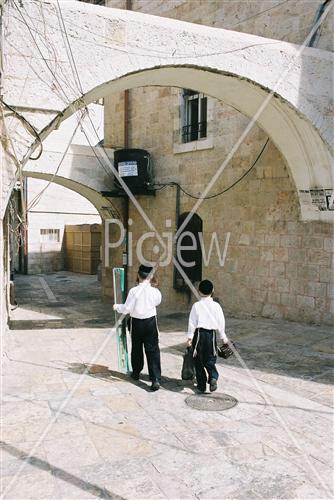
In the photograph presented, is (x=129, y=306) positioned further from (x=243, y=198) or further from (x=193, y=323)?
(x=243, y=198)

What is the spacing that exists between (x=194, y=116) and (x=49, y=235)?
44.0 ft

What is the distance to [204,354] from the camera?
500 centimetres

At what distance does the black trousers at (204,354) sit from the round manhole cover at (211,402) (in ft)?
0.57

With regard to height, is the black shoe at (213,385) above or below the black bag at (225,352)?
below

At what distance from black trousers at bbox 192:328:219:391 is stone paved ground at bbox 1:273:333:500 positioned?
0.65 ft

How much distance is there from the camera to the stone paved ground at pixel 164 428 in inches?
126

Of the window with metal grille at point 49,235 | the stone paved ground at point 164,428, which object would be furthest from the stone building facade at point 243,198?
the window with metal grille at point 49,235

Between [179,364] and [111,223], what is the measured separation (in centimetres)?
750

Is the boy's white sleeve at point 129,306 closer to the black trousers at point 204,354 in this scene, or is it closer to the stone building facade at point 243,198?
the black trousers at point 204,354

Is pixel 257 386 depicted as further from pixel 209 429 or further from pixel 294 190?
pixel 294 190

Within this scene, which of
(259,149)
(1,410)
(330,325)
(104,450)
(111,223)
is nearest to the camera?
(104,450)

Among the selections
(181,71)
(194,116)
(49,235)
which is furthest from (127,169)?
(49,235)

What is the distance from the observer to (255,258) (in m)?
9.36

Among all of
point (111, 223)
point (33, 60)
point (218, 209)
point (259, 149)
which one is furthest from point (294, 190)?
point (111, 223)
